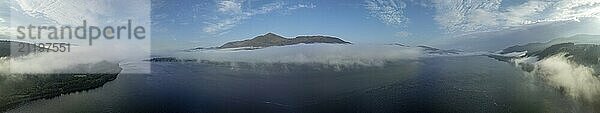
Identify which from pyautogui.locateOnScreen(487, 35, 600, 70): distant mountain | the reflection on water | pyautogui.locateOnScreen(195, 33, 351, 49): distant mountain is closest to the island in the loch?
the reflection on water

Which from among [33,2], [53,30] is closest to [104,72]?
[53,30]

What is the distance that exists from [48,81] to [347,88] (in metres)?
2.93

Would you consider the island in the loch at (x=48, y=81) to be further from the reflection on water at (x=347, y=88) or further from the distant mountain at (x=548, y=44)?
the distant mountain at (x=548, y=44)

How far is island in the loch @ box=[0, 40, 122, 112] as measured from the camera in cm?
365

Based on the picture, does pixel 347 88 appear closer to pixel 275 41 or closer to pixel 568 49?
pixel 275 41

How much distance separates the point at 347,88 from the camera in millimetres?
3625

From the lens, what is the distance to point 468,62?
3596 millimetres

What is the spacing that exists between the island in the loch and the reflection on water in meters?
0.16

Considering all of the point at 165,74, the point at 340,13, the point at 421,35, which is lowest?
the point at 165,74

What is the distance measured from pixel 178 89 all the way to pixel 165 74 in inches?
7.5

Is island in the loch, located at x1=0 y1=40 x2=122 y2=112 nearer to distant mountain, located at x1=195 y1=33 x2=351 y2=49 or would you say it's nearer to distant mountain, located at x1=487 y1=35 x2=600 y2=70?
distant mountain, located at x1=195 y1=33 x2=351 y2=49

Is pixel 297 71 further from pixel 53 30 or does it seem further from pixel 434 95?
pixel 53 30

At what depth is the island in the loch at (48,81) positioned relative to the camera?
365 centimetres

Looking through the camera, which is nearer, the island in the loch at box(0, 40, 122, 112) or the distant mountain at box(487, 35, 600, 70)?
the distant mountain at box(487, 35, 600, 70)
